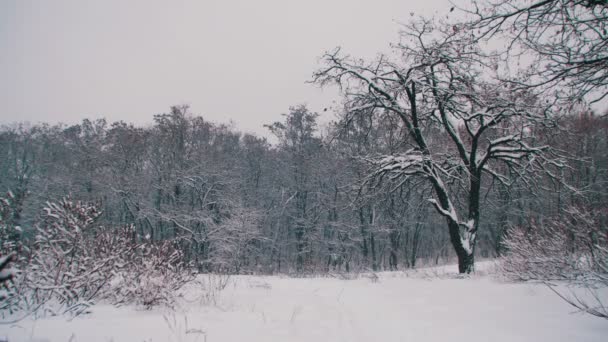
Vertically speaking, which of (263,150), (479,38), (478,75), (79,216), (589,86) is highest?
A: (263,150)

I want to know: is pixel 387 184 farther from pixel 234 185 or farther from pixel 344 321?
pixel 234 185

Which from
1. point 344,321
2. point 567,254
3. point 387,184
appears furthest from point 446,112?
point 344,321

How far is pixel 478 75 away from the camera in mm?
8852

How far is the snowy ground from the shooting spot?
3.03 metres

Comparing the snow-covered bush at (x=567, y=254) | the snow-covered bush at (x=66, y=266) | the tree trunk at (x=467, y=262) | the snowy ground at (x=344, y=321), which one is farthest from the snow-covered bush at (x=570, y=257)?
the snow-covered bush at (x=66, y=266)

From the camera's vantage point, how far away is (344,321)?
384cm

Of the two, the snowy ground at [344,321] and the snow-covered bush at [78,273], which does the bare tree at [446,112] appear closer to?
the snowy ground at [344,321]

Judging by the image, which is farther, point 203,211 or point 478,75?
Answer: point 203,211

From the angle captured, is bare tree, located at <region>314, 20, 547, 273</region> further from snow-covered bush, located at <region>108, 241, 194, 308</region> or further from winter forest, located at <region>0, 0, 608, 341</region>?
snow-covered bush, located at <region>108, 241, 194, 308</region>

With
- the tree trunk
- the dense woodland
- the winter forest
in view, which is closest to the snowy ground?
the winter forest

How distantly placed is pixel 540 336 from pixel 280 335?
8.92 feet

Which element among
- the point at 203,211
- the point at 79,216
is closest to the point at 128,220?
the point at 203,211

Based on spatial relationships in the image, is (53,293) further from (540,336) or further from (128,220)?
(128,220)

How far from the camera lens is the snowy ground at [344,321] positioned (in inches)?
119
